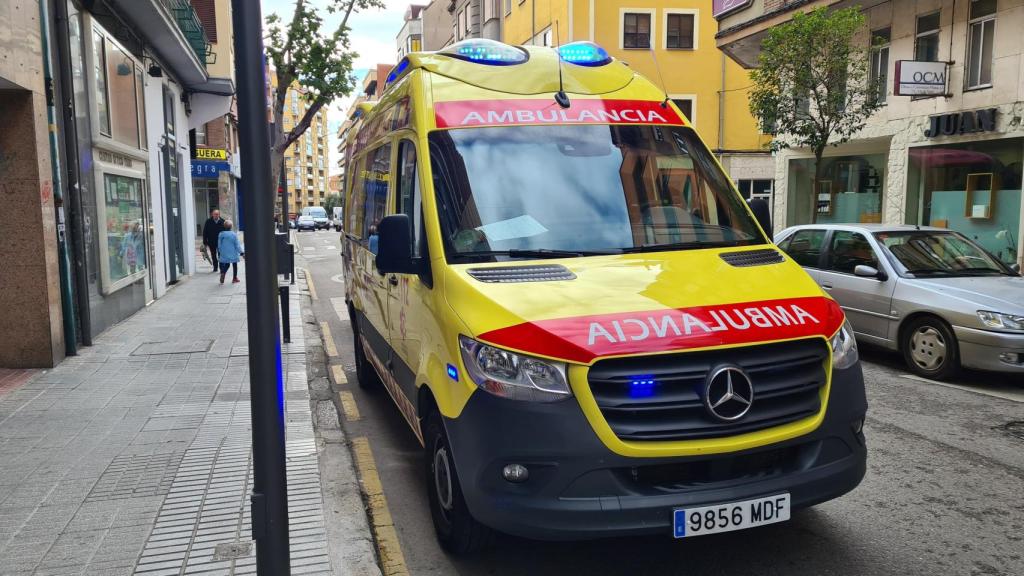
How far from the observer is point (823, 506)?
14.8 ft

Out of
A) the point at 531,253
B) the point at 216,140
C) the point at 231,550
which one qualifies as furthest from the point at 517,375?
the point at 216,140

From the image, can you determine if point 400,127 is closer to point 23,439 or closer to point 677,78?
point 23,439

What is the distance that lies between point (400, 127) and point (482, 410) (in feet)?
8.21

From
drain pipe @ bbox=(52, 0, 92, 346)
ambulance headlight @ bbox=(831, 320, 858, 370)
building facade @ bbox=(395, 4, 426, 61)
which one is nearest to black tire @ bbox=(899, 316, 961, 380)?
ambulance headlight @ bbox=(831, 320, 858, 370)

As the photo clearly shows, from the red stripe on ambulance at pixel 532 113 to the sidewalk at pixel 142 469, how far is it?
7.81 feet

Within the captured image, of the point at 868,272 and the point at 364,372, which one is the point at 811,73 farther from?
the point at 364,372

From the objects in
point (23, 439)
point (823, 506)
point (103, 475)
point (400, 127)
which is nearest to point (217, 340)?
point (23, 439)

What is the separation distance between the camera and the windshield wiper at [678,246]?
4.15 m

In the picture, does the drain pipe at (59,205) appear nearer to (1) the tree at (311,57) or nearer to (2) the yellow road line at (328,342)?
(2) the yellow road line at (328,342)

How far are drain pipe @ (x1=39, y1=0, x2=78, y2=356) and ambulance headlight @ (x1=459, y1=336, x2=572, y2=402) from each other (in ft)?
24.2

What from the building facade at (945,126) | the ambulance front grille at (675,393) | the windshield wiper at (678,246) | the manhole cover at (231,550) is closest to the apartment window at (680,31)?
the building facade at (945,126)

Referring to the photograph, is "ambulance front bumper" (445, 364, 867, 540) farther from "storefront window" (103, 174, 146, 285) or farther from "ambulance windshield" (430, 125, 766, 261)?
"storefront window" (103, 174, 146, 285)

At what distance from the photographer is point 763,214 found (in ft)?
15.8

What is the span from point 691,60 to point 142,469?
3170 centimetres
